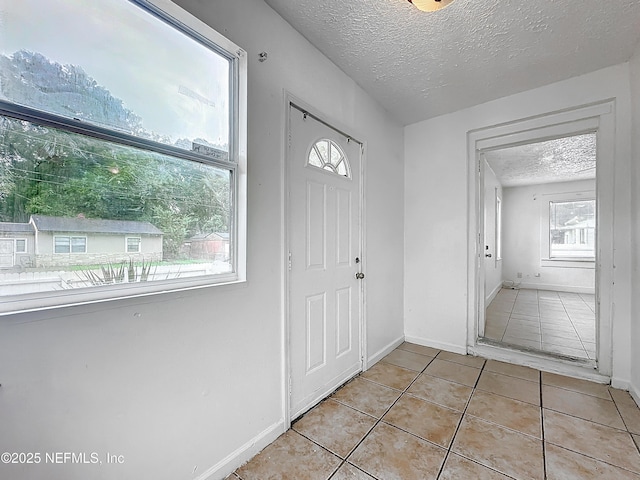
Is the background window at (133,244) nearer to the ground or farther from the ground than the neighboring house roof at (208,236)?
nearer to the ground

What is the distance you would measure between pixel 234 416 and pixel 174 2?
2.03 m

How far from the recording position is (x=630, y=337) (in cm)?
219

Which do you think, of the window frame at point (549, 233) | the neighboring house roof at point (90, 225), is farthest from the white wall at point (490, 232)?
the neighboring house roof at point (90, 225)

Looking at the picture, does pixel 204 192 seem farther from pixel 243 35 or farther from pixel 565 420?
pixel 565 420

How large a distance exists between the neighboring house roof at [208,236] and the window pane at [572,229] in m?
7.53

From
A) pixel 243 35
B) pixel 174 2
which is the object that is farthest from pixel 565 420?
pixel 174 2

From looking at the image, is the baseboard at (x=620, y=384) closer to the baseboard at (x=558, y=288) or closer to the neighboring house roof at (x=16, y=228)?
the neighboring house roof at (x=16, y=228)

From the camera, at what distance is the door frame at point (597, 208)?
2299 mm

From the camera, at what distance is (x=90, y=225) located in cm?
106

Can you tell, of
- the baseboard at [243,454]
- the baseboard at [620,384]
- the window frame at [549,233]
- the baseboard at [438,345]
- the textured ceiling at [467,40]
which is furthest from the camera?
the window frame at [549,233]

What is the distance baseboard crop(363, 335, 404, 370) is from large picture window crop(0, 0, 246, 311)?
1745mm

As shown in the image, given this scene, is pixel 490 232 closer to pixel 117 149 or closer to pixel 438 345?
pixel 438 345

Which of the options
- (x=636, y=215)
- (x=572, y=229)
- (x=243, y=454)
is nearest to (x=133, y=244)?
(x=243, y=454)

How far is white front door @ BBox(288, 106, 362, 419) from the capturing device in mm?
1901
